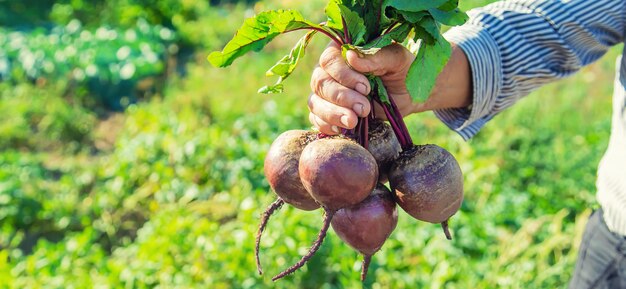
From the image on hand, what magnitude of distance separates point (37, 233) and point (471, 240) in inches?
94.9

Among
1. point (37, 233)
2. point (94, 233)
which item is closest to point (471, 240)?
point (94, 233)

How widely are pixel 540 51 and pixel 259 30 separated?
2.74 ft

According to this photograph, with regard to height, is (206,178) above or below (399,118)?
below

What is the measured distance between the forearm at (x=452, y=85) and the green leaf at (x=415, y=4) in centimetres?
43

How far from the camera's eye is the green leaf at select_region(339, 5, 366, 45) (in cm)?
156

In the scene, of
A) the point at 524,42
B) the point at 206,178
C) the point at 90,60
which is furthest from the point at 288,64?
the point at 90,60

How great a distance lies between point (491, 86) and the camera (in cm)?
194

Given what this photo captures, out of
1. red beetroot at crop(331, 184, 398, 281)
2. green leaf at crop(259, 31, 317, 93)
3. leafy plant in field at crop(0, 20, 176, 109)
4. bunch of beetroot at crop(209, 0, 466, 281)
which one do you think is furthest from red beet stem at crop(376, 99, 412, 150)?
leafy plant in field at crop(0, 20, 176, 109)

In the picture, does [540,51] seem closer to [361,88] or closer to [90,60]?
[361,88]

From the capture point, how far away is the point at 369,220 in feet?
5.32

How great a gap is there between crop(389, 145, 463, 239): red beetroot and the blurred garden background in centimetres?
111

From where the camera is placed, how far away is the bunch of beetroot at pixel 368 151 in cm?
153

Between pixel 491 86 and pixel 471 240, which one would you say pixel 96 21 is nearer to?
pixel 471 240

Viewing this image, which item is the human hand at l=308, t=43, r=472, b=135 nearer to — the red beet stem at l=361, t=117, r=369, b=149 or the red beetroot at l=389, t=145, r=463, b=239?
the red beet stem at l=361, t=117, r=369, b=149
